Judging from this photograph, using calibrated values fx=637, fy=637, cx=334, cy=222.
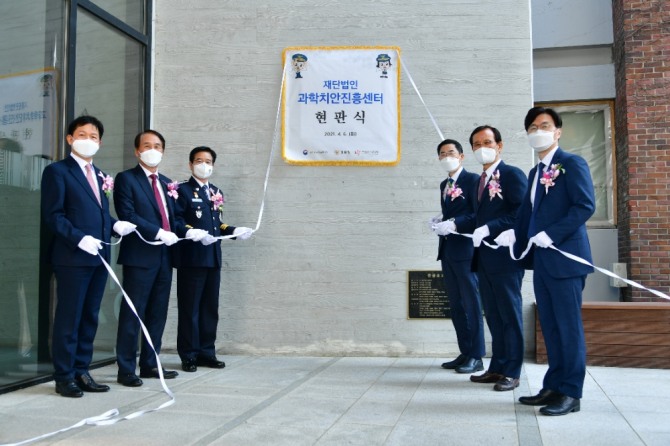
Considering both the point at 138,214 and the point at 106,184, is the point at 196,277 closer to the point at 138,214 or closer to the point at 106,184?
the point at 138,214

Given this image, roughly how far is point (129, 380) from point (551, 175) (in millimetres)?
2932

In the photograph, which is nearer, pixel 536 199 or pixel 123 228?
pixel 536 199

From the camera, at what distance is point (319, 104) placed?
18.8ft

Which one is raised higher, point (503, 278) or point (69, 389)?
point (503, 278)

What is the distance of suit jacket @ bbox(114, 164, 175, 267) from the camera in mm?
4266

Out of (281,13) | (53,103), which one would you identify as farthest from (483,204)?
(53,103)

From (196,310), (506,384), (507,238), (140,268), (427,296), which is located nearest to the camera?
(507,238)

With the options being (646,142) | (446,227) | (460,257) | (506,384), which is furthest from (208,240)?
(646,142)

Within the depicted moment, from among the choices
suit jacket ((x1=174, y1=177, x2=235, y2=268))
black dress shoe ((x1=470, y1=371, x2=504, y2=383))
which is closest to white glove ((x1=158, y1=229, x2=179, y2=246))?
suit jacket ((x1=174, y1=177, x2=235, y2=268))

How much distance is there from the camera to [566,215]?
3488mm

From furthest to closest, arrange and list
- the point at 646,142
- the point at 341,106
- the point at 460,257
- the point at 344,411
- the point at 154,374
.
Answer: the point at 646,142 < the point at 341,106 < the point at 460,257 < the point at 154,374 < the point at 344,411

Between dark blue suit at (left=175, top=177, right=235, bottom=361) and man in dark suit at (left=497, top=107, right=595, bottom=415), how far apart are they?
7.89 feet

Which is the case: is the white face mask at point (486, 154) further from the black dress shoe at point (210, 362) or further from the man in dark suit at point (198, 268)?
the black dress shoe at point (210, 362)

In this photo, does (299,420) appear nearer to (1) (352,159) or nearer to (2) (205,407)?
(2) (205,407)
